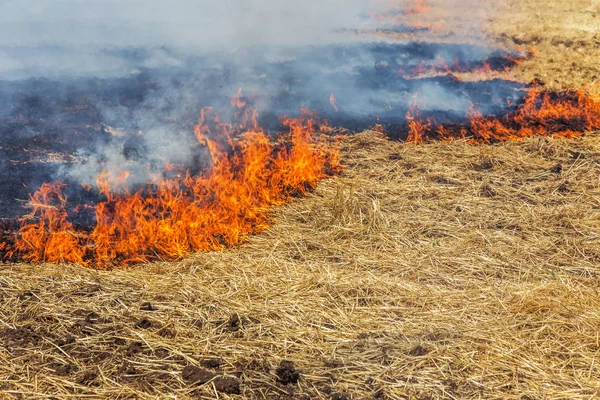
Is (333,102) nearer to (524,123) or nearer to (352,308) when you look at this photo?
(524,123)

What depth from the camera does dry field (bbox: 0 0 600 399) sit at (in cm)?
285

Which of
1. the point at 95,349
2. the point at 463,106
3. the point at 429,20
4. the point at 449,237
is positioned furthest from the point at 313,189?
the point at 429,20

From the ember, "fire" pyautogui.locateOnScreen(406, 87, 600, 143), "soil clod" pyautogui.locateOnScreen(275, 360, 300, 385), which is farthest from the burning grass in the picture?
"fire" pyautogui.locateOnScreen(406, 87, 600, 143)

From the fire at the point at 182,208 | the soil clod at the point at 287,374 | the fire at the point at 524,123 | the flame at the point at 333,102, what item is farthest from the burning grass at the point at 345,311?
the flame at the point at 333,102

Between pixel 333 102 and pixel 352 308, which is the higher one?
pixel 333 102

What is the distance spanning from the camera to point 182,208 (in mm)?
4762

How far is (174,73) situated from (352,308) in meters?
5.80

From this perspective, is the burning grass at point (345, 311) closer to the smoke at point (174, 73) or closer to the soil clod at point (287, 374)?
the soil clod at point (287, 374)

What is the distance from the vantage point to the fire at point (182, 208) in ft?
13.9

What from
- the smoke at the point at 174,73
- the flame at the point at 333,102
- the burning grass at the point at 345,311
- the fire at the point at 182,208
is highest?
the smoke at the point at 174,73

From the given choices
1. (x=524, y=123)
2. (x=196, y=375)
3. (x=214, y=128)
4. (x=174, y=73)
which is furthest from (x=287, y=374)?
(x=174, y=73)

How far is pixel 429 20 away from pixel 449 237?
32.2 feet

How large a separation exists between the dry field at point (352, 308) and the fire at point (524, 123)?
1481 millimetres

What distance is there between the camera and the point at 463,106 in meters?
7.96
